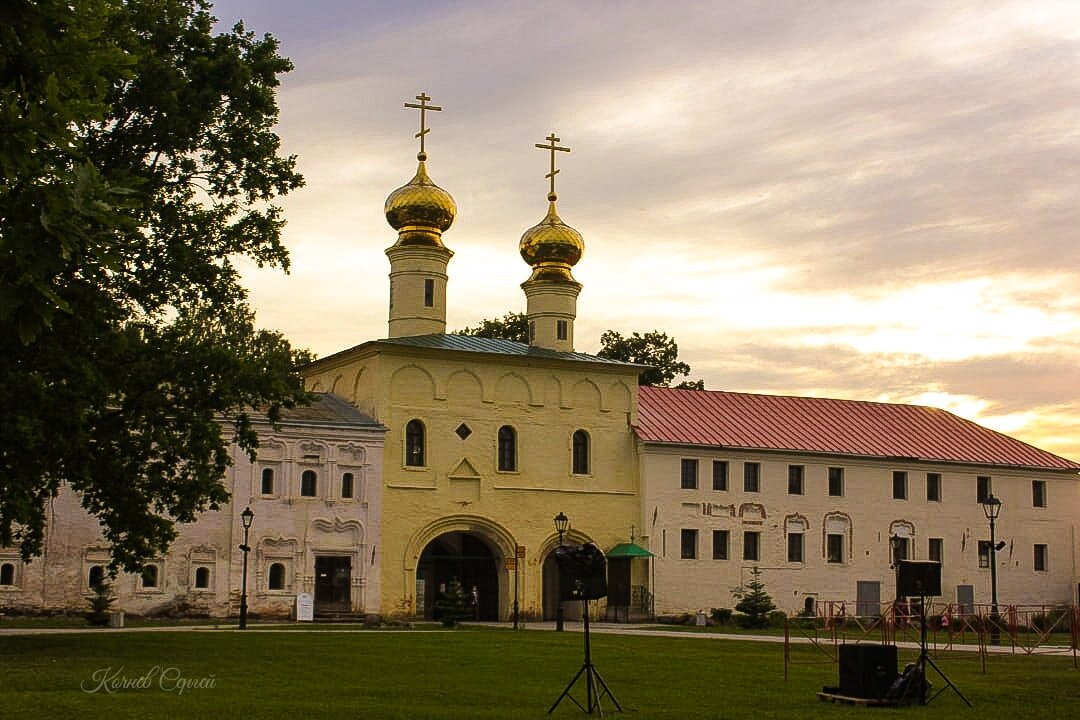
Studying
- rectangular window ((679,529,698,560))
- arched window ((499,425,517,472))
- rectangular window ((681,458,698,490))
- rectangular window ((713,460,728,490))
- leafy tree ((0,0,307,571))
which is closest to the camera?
leafy tree ((0,0,307,571))

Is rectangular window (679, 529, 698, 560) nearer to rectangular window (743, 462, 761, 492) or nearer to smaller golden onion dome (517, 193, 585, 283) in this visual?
rectangular window (743, 462, 761, 492)

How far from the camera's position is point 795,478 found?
47.8 metres

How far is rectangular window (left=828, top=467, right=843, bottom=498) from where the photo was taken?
158 ft

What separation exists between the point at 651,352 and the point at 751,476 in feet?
59.9

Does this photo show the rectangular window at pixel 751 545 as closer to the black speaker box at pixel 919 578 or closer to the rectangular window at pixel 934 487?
the rectangular window at pixel 934 487

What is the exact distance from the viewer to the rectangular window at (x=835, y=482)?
48219 mm

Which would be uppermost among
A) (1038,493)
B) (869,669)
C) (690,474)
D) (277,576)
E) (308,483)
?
(690,474)

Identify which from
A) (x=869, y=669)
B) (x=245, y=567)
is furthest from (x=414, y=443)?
(x=869, y=669)

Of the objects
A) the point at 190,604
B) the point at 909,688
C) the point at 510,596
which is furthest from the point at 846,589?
the point at 909,688

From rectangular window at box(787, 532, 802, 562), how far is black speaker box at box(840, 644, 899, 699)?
31.2 m

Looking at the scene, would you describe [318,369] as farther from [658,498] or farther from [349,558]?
[658,498]

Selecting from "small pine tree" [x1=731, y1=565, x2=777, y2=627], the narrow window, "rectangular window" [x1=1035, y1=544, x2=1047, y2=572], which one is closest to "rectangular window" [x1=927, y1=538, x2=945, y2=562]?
"rectangular window" [x1=1035, y1=544, x2=1047, y2=572]

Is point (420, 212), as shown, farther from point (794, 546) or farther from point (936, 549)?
point (936, 549)

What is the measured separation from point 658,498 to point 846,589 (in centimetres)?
741
